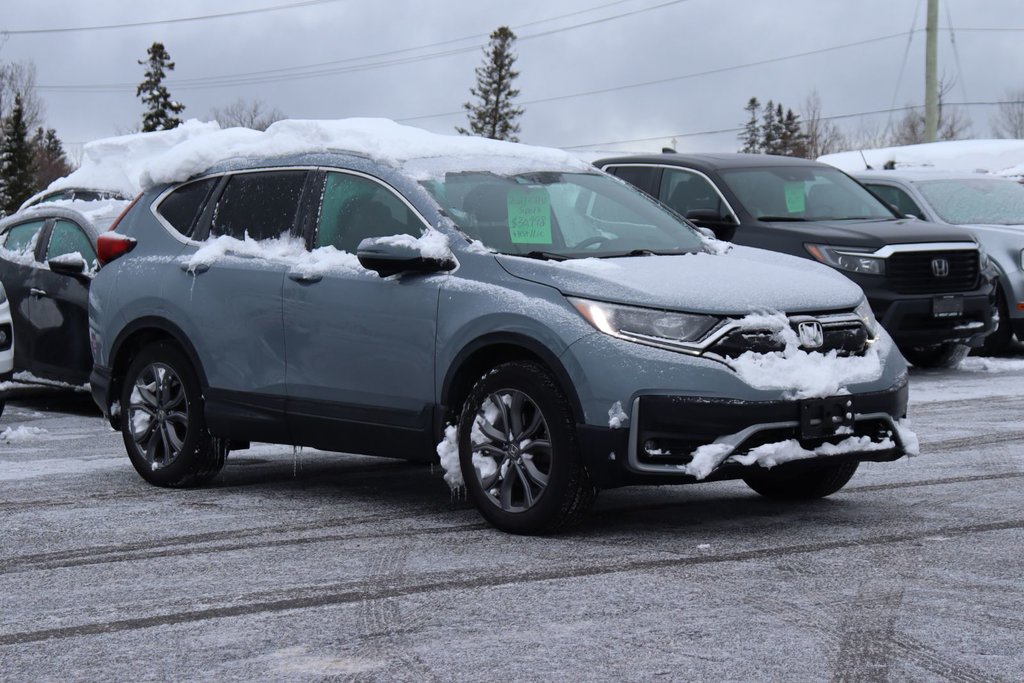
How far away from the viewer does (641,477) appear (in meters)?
6.54

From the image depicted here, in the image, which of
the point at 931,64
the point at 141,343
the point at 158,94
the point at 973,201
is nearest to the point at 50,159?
the point at 158,94

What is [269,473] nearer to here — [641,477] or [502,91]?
[641,477]

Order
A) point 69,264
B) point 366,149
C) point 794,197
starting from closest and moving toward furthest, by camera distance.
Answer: point 366,149 < point 69,264 < point 794,197

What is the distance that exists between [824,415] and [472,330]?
1.56 metres

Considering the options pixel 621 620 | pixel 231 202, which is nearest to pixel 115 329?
pixel 231 202

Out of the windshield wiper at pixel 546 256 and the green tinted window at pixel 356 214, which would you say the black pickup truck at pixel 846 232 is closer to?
the green tinted window at pixel 356 214

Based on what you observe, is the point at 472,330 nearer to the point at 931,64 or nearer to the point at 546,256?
the point at 546,256

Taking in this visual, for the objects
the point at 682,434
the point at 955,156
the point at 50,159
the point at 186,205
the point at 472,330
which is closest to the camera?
the point at 682,434

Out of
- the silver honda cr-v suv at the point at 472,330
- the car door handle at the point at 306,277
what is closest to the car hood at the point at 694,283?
the silver honda cr-v suv at the point at 472,330

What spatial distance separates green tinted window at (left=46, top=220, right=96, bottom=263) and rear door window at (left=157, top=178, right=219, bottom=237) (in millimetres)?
3533

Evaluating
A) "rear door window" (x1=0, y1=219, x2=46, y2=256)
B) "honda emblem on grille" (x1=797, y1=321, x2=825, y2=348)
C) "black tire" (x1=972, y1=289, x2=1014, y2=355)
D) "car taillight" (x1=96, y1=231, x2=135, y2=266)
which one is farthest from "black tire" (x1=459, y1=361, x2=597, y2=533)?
"black tire" (x1=972, y1=289, x2=1014, y2=355)

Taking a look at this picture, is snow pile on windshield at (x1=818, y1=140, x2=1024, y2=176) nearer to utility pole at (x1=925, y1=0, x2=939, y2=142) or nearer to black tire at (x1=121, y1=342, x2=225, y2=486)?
utility pole at (x1=925, y1=0, x2=939, y2=142)

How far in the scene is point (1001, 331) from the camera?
15906 millimetres

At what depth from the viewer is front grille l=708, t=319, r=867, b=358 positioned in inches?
260
